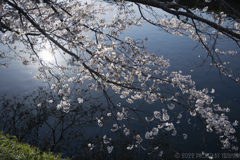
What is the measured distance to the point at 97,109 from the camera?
29.6 ft

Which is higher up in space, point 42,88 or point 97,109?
point 42,88

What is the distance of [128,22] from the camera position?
6629 mm

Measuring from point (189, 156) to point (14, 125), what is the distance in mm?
8320

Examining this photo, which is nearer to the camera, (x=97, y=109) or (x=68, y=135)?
(x=68, y=135)

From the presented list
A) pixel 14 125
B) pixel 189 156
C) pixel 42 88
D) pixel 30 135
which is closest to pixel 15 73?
pixel 42 88

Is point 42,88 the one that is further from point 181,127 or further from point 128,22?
Result: point 181,127

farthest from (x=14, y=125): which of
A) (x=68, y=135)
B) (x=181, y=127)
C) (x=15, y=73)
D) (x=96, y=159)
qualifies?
(x=181, y=127)

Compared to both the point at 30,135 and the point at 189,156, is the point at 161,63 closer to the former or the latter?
the point at 189,156

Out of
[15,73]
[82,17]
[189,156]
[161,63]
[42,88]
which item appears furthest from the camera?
[15,73]

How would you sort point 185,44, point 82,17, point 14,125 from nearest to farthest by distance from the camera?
point 82,17, point 14,125, point 185,44

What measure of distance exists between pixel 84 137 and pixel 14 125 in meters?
3.71

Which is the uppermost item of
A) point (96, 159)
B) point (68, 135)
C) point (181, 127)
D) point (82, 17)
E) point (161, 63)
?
point (161, 63)

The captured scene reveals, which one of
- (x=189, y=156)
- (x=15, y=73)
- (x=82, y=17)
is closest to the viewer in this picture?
(x=82, y=17)

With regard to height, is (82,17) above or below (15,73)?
below
